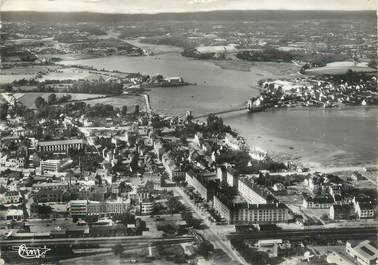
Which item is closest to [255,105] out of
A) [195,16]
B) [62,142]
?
[195,16]

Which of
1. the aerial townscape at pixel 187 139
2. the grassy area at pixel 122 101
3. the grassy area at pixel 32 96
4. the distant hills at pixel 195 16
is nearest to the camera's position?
the aerial townscape at pixel 187 139

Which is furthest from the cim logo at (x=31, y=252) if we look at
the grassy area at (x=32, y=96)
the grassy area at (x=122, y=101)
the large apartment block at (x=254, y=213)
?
the grassy area at (x=122, y=101)

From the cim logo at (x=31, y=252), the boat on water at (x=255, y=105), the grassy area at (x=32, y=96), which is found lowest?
the cim logo at (x=31, y=252)

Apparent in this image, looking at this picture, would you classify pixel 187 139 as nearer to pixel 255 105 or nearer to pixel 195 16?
pixel 255 105

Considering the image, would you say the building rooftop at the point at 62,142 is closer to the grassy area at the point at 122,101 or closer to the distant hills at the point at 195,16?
the grassy area at the point at 122,101

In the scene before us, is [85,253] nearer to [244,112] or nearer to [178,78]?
[178,78]

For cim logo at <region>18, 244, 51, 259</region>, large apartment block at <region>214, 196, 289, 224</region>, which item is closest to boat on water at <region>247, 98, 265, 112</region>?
large apartment block at <region>214, 196, 289, 224</region>
